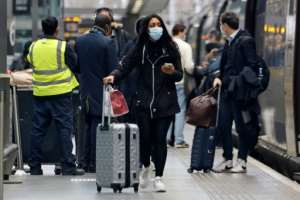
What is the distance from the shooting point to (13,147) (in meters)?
11.7

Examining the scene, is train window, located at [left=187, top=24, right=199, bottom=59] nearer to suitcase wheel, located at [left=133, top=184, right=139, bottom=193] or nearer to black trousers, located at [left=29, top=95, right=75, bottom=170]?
black trousers, located at [left=29, top=95, right=75, bottom=170]

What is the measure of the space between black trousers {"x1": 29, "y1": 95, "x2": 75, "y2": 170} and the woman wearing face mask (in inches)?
59.4

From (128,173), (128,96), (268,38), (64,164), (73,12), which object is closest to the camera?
(128,173)

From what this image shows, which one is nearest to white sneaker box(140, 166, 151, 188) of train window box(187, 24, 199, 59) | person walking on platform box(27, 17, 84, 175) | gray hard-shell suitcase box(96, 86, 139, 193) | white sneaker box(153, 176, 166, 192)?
white sneaker box(153, 176, 166, 192)

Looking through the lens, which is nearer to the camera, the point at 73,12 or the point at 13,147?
the point at 13,147

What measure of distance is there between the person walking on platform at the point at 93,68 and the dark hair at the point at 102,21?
0.07 feet

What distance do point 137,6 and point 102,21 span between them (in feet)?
68.2

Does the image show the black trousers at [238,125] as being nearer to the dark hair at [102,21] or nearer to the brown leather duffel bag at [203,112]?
the brown leather duffel bag at [203,112]

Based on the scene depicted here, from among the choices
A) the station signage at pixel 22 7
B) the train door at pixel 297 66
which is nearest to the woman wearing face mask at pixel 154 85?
the train door at pixel 297 66

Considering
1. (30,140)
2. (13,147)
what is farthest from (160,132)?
(30,140)

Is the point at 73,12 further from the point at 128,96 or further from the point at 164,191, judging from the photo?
the point at 164,191

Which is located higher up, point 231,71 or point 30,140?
point 231,71

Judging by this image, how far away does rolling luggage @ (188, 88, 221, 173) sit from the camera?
1353cm

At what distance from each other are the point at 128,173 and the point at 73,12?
29.8m
